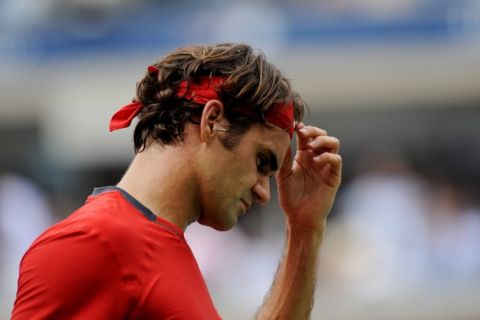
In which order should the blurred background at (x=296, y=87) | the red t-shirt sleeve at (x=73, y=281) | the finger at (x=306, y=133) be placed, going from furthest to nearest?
the blurred background at (x=296, y=87)
the finger at (x=306, y=133)
the red t-shirt sleeve at (x=73, y=281)

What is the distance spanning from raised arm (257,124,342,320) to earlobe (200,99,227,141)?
53cm

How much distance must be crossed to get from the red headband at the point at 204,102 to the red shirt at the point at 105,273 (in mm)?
332

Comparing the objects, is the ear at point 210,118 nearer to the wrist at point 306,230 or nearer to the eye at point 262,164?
the eye at point 262,164

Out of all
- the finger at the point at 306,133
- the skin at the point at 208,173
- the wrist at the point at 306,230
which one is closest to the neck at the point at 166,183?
the skin at the point at 208,173

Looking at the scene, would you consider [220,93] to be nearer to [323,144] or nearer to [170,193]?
[170,193]

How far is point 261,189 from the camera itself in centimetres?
324

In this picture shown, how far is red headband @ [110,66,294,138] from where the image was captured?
10.2 ft

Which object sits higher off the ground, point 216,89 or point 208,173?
point 216,89

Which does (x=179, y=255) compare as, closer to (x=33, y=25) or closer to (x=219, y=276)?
(x=219, y=276)

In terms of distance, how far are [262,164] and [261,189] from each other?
68mm

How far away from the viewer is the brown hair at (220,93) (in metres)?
3.12

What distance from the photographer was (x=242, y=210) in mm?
3215

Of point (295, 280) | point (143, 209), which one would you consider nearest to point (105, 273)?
point (143, 209)

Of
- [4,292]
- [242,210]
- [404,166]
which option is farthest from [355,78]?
[242,210]
